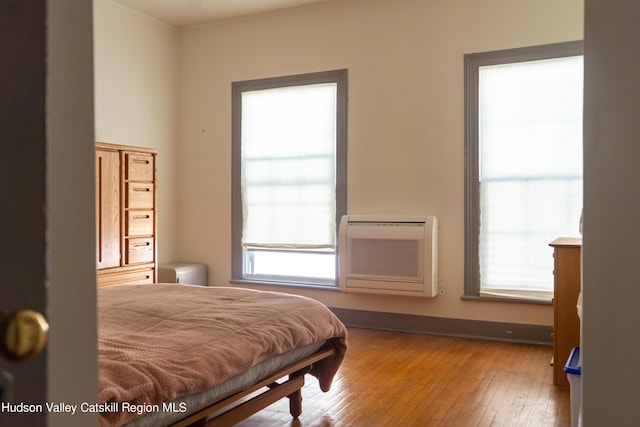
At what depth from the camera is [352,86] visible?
5.20 metres

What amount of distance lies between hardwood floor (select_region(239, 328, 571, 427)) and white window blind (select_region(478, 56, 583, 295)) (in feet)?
2.23

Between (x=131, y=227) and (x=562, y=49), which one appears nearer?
(x=562, y=49)

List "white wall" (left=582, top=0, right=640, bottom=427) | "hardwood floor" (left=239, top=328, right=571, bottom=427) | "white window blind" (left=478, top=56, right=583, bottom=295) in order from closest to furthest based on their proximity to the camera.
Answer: "white wall" (left=582, top=0, right=640, bottom=427)
"hardwood floor" (left=239, top=328, right=571, bottom=427)
"white window blind" (left=478, top=56, right=583, bottom=295)

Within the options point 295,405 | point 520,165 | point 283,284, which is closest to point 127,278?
point 283,284

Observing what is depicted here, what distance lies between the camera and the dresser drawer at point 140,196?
16.2 feet

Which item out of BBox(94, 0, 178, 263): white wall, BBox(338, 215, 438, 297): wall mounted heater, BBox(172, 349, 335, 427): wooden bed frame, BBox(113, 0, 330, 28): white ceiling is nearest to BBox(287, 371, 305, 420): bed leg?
BBox(172, 349, 335, 427): wooden bed frame

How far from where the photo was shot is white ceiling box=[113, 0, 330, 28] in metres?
5.31

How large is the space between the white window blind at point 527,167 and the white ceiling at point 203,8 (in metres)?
2.01

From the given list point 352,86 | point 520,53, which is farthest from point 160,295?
point 520,53

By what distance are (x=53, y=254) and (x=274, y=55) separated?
4846 millimetres

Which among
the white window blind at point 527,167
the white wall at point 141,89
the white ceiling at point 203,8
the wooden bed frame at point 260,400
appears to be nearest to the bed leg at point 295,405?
the wooden bed frame at point 260,400

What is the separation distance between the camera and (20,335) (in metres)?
0.51

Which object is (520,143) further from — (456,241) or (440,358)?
(440,358)

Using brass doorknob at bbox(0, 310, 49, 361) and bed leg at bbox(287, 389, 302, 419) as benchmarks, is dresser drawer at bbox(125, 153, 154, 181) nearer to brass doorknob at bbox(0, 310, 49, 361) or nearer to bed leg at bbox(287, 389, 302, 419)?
bed leg at bbox(287, 389, 302, 419)
